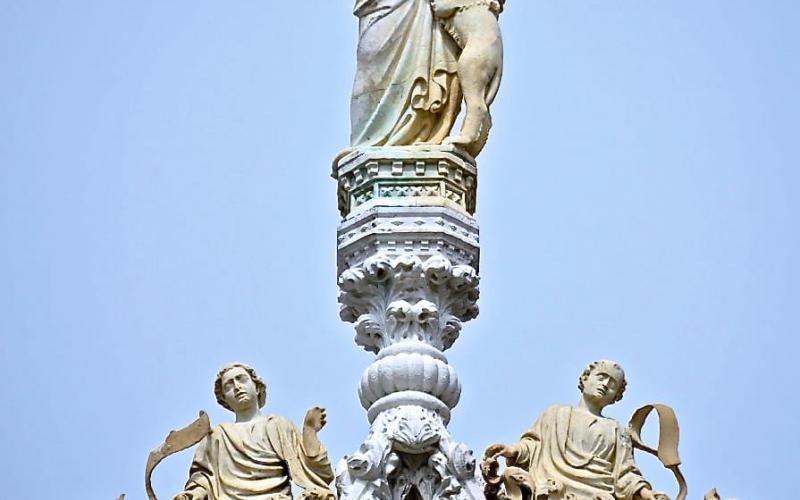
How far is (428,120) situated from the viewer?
2448 centimetres

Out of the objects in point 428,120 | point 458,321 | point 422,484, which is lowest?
point 422,484

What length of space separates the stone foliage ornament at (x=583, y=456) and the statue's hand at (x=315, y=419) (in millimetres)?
1231

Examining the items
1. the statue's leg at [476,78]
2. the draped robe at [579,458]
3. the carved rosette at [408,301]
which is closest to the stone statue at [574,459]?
the draped robe at [579,458]

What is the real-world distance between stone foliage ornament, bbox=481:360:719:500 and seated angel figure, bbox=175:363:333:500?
1264 millimetres

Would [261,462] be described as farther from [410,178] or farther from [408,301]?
[410,178]

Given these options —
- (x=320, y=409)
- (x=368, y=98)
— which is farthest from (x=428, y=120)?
(x=320, y=409)

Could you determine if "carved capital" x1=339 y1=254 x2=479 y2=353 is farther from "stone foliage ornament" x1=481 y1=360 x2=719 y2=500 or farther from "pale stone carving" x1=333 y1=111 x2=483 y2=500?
"stone foliage ornament" x1=481 y1=360 x2=719 y2=500

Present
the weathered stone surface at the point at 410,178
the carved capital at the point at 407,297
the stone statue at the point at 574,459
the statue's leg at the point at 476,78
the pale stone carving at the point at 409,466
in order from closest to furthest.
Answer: the pale stone carving at the point at 409,466
the stone statue at the point at 574,459
the carved capital at the point at 407,297
the weathered stone surface at the point at 410,178
the statue's leg at the point at 476,78

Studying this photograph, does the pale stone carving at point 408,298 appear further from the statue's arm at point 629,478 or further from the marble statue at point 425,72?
the statue's arm at point 629,478

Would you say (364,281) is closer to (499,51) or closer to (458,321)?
(458,321)

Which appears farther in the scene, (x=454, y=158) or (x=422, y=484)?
(x=454, y=158)

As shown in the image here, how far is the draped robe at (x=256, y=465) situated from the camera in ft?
75.5

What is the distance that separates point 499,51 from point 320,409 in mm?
3308

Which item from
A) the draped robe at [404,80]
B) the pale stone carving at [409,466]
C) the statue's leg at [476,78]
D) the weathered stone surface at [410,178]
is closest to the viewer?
the pale stone carving at [409,466]
